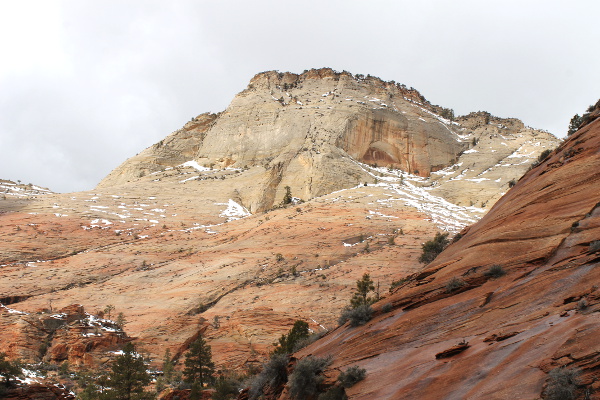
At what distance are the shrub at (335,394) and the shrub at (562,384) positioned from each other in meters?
5.51

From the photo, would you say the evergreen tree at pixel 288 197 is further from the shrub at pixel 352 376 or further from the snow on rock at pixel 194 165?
the shrub at pixel 352 376

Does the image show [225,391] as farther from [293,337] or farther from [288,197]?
[288,197]

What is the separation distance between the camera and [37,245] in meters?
45.8

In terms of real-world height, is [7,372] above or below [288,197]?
below

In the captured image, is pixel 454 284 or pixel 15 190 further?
pixel 15 190

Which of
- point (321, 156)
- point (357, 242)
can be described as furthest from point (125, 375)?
point (321, 156)

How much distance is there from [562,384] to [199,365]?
68.1 feet

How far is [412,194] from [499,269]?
49319 millimetres

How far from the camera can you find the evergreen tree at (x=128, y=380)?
2262cm

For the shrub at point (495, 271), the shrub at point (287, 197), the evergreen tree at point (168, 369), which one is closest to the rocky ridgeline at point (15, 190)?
the shrub at point (287, 197)

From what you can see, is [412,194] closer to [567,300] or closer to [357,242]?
[357,242]

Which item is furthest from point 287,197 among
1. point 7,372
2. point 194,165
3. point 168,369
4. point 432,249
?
point 7,372

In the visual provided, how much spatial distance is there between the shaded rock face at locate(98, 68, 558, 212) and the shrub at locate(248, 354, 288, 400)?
50981 millimetres

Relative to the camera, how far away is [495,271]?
1465cm
